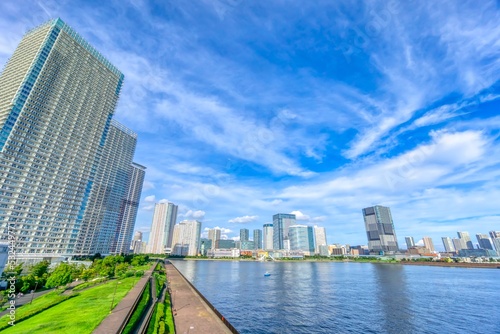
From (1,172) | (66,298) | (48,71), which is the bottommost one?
(66,298)

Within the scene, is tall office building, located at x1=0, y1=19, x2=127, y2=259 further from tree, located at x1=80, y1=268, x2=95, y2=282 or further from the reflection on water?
the reflection on water

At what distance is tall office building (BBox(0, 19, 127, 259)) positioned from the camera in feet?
389

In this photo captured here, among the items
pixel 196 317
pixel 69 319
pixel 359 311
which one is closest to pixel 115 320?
pixel 69 319

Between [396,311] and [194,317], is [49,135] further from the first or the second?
[396,311]

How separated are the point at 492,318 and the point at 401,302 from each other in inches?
770

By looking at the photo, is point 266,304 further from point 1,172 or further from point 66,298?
point 1,172

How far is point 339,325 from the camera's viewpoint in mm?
48594

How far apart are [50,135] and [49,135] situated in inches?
24.9

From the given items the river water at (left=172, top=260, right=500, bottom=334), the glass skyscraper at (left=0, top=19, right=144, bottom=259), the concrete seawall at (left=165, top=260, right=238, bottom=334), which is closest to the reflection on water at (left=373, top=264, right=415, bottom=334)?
the river water at (left=172, top=260, right=500, bottom=334)

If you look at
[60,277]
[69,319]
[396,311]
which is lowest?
[396,311]

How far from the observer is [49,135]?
136 m

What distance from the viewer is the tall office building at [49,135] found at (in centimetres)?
11869

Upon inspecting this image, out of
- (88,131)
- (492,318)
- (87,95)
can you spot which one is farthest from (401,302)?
(87,95)

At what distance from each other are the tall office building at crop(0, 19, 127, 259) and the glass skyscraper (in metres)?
0.39
